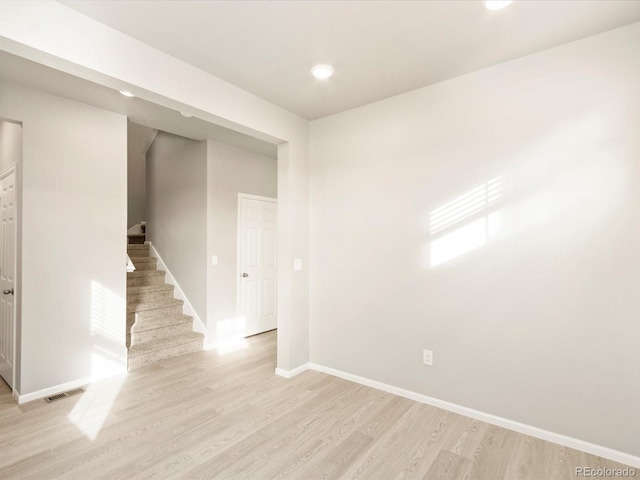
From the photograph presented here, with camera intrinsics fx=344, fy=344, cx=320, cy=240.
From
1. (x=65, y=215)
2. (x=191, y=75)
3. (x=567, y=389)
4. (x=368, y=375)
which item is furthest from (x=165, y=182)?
(x=567, y=389)

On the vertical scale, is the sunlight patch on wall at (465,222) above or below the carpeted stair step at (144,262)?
above

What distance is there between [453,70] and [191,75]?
195 centimetres

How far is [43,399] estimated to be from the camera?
2928 mm

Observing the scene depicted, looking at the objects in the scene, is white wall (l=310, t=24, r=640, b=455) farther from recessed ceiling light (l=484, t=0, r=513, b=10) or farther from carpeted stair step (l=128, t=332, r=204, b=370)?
carpeted stair step (l=128, t=332, r=204, b=370)

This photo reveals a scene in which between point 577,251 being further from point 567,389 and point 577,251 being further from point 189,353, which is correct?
point 189,353

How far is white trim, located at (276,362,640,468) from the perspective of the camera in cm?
211

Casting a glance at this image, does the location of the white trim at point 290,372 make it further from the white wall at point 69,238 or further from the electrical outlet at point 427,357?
the white wall at point 69,238

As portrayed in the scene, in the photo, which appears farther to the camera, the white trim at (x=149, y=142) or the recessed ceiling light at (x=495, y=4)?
the white trim at (x=149, y=142)

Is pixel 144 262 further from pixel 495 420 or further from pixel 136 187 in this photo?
pixel 495 420

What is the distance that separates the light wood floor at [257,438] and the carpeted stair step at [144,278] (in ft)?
5.14

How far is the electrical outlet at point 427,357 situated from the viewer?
283cm

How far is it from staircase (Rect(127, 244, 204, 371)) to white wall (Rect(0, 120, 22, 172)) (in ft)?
5.91

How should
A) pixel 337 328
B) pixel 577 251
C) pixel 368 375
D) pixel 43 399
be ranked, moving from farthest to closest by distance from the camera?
pixel 337 328
pixel 368 375
pixel 43 399
pixel 577 251

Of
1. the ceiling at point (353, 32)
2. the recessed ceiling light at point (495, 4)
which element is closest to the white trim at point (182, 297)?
the ceiling at point (353, 32)
